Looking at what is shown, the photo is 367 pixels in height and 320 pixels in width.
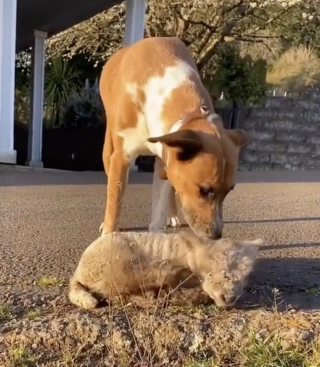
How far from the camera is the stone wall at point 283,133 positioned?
13992 millimetres

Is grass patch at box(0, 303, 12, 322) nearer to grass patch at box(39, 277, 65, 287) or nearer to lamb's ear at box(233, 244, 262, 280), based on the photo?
grass patch at box(39, 277, 65, 287)

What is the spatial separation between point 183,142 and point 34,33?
32.9ft

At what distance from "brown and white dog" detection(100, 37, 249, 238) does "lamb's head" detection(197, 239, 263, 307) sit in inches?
11.8

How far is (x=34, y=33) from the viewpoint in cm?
1246

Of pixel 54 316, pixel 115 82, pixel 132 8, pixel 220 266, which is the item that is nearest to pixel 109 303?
pixel 54 316

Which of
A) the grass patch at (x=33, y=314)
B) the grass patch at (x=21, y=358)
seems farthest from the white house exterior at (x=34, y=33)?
the grass patch at (x=21, y=358)

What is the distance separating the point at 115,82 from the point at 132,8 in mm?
6331

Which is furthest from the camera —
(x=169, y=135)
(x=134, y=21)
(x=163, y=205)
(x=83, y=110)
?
(x=83, y=110)

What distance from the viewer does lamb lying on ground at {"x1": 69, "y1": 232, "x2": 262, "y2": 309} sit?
2732 millimetres

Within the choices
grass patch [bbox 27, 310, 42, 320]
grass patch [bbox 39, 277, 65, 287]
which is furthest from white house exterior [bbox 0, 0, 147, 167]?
grass patch [bbox 27, 310, 42, 320]

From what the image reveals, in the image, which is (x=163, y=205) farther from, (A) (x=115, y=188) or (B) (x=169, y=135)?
(B) (x=169, y=135)

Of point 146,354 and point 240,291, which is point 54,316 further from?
point 240,291

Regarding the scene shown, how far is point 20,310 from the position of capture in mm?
2721

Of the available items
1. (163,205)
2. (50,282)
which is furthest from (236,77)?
(50,282)
